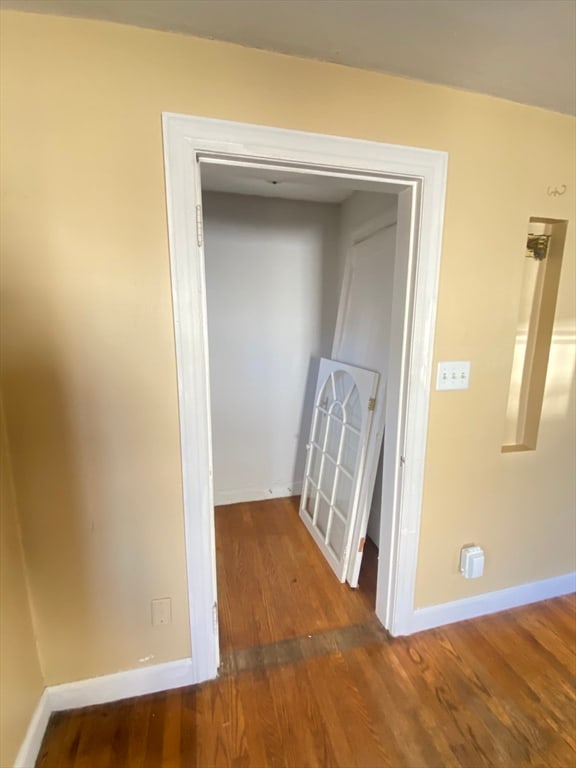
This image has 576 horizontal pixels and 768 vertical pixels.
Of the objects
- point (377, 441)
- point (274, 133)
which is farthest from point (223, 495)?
point (274, 133)

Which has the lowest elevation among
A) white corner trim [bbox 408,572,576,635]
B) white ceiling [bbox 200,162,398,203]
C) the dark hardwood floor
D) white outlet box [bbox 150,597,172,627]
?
the dark hardwood floor

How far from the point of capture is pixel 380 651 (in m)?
1.59

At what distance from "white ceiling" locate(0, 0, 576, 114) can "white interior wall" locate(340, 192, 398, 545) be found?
0.73m

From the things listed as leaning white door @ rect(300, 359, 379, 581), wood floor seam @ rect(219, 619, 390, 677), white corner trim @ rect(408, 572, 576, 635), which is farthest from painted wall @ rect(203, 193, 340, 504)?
white corner trim @ rect(408, 572, 576, 635)

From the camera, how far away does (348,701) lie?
4.52 feet

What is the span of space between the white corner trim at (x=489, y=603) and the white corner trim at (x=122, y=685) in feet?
3.29

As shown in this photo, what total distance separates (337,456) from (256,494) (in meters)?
0.93

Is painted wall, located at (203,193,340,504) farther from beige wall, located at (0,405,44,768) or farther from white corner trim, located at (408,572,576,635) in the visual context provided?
beige wall, located at (0,405,44,768)

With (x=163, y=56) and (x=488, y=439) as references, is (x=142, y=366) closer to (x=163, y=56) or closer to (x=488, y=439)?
(x=163, y=56)

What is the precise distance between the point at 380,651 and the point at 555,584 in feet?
3.44

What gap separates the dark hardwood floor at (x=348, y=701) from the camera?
1.21 metres

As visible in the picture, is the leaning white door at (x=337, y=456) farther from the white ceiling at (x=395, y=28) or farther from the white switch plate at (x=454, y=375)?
the white ceiling at (x=395, y=28)

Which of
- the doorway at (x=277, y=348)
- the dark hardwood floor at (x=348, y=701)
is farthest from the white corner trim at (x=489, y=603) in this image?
the doorway at (x=277, y=348)

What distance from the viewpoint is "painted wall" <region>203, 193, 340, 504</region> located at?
8.18 ft
